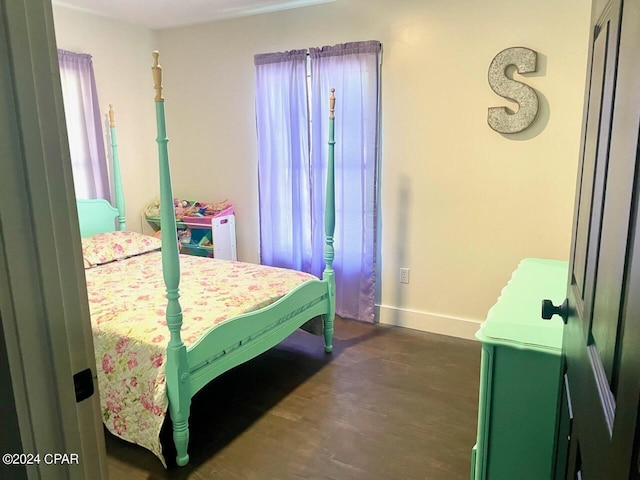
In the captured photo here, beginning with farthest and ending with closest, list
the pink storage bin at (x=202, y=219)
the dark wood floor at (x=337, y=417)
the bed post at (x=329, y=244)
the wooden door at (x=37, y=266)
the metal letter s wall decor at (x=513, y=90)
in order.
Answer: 1. the pink storage bin at (x=202, y=219)
2. the bed post at (x=329, y=244)
3. the metal letter s wall decor at (x=513, y=90)
4. the dark wood floor at (x=337, y=417)
5. the wooden door at (x=37, y=266)

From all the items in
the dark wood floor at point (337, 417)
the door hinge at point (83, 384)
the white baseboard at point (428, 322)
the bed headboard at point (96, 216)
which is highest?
the door hinge at point (83, 384)

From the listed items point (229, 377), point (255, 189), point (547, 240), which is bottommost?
point (229, 377)

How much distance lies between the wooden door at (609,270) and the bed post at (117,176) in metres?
3.85

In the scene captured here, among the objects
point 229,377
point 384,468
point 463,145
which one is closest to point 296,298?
point 229,377

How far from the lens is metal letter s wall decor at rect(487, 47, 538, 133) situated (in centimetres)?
300

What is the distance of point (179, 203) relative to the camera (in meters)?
4.54

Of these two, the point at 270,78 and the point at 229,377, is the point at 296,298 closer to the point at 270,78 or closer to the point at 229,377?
the point at 229,377

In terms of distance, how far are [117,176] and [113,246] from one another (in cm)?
78

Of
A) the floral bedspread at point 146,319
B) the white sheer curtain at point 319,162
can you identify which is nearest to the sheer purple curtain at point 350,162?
the white sheer curtain at point 319,162

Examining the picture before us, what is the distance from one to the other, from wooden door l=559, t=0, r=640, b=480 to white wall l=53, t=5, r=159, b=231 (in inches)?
159

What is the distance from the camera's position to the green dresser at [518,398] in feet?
4.88

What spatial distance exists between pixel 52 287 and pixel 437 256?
3.07m

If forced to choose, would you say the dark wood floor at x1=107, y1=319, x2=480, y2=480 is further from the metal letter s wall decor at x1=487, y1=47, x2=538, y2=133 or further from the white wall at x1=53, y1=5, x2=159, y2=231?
the white wall at x1=53, y1=5, x2=159, y2=231

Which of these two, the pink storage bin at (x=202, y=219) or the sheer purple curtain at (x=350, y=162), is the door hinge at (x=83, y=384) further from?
the pink storage bin at (x=202, y=219)
